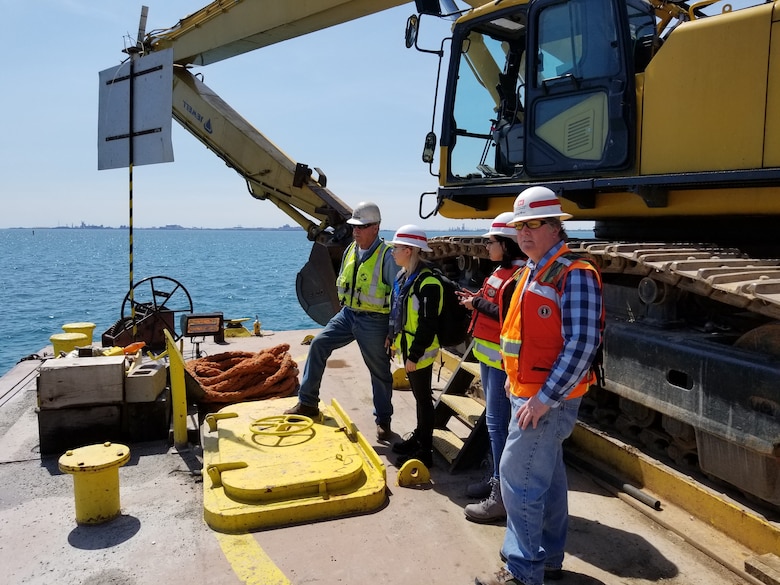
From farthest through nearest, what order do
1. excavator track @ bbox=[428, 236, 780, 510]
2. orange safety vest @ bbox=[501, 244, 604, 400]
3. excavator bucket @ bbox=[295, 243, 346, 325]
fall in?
excavator bucket @ bbox=[295, 243, 346, 325] → excavator track @ bbox=[428, 236, 780, 510] → orange safety vest @ bbox=[501, 244, 604, 400]

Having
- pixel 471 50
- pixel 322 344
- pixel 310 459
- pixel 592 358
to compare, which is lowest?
pixel 310 459

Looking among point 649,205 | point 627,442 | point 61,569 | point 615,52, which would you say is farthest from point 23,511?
point 615,52

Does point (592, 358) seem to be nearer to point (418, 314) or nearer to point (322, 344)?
point (418, 314)

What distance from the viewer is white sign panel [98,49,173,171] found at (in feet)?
19.7

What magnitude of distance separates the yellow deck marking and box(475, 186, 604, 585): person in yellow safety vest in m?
1.05

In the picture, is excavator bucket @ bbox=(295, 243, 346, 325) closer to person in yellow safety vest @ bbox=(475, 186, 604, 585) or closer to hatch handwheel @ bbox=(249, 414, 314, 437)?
hatch handwheel @ bbox=(249, 414, 314, 437)

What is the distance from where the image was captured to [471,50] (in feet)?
20.0

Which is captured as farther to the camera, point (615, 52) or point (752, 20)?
point (615, 52)

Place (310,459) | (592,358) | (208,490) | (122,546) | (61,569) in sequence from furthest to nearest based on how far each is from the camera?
(310,459) → (208,490) → (122,546) → (61,569) → (592,358)

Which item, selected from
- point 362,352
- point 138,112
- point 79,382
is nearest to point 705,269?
point 362,352

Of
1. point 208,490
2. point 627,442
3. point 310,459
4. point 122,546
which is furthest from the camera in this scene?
point 627,442

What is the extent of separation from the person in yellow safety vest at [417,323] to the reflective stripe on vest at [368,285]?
0.27m

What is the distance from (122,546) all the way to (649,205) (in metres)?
3.97

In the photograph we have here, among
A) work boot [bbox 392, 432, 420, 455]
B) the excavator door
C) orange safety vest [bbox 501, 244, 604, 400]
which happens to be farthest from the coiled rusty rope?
orange safety vest [bbox 501, 244, 604, 400]
